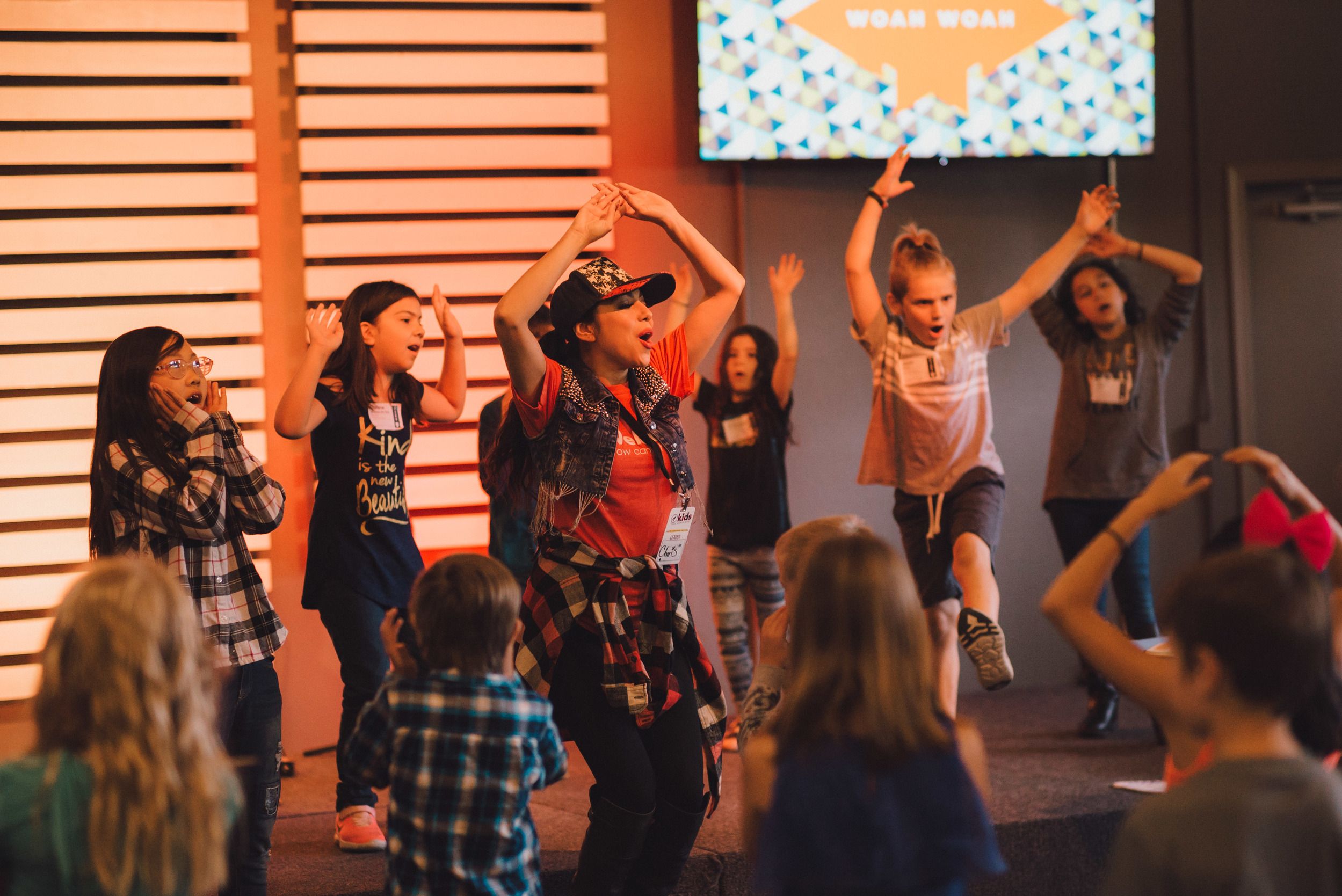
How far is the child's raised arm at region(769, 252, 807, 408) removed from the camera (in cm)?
399

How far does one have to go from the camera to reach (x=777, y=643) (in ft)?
7.39

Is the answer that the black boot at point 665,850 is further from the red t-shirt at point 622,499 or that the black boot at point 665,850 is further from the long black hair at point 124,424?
the long black hair at point 124,424

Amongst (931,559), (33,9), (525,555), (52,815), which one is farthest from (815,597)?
(33,9)

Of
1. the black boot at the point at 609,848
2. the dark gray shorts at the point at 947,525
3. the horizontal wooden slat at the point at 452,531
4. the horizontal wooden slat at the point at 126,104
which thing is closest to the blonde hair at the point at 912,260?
the dark gray shorts at the point at 947,525

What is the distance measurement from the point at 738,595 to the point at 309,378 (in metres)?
1.75

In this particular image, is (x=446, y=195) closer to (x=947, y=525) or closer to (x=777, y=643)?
(x=947, y=525)

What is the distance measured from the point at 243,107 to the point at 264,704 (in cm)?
247

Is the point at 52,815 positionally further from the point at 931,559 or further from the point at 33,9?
the point at 33,9

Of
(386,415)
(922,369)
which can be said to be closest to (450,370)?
(386,415)

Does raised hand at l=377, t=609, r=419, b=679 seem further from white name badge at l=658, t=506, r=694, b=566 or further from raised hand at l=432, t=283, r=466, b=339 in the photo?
raised hand at l=432, t=283, r=466, b=339

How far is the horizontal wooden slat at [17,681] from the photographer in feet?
Result: 13.0

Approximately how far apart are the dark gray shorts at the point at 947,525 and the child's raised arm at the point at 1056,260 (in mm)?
539

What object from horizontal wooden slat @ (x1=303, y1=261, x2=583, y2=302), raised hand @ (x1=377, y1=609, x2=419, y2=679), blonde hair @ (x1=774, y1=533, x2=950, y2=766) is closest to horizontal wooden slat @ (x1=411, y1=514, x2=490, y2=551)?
horizontal wooden slat @ (x1=303, y1=261, x2=583, y2=302)

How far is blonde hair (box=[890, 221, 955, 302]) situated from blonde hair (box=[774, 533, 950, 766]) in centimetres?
207
